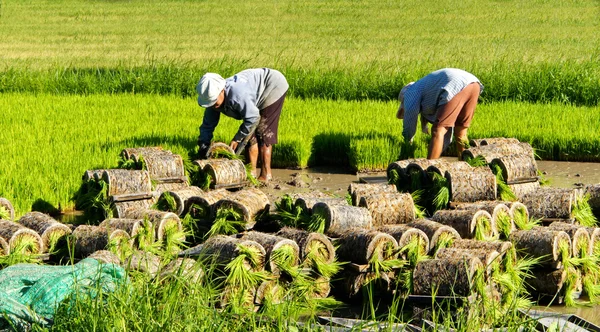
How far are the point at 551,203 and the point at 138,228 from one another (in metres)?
3.41

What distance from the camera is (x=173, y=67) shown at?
52.6 feet

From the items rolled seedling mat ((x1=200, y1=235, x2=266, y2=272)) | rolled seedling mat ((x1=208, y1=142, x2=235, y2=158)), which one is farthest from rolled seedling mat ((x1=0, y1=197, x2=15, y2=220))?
rolled seedling mat ((x1=208, y1=142, x2=235, y2=158))

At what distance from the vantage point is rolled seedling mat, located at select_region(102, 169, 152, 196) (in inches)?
308

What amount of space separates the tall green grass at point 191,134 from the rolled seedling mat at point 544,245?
4.09m

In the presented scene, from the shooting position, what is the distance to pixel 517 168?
331 inches

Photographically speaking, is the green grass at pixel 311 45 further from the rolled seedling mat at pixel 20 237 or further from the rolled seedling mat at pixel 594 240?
the rolled seedling mat at pixel 20 237

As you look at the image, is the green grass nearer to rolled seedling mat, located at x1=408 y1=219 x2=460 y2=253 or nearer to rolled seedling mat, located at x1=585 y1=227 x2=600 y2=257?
rolled seedling mat, located at x1=585 y1=227 x2=600 y2=257

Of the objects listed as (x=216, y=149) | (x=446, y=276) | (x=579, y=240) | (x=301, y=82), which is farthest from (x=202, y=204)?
(x=301, y=82)

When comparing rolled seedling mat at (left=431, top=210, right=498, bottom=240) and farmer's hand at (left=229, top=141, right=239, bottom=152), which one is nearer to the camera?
rolled seedling mat at (left=431, top=210, right=498, bottom=240)

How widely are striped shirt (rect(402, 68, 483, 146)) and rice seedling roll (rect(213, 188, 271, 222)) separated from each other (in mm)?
2593

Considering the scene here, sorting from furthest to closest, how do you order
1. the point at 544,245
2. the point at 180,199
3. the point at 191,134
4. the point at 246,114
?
the point at 191,134
the point at 246,114
the point at 180,199
the point at 544,245

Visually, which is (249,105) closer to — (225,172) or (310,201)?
(225,172)

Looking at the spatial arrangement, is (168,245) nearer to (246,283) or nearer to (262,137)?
(246,283)

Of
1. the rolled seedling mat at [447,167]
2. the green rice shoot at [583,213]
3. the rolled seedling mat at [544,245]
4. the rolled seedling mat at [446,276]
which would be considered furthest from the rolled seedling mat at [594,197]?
the rolled seedling mat at [446,276]
